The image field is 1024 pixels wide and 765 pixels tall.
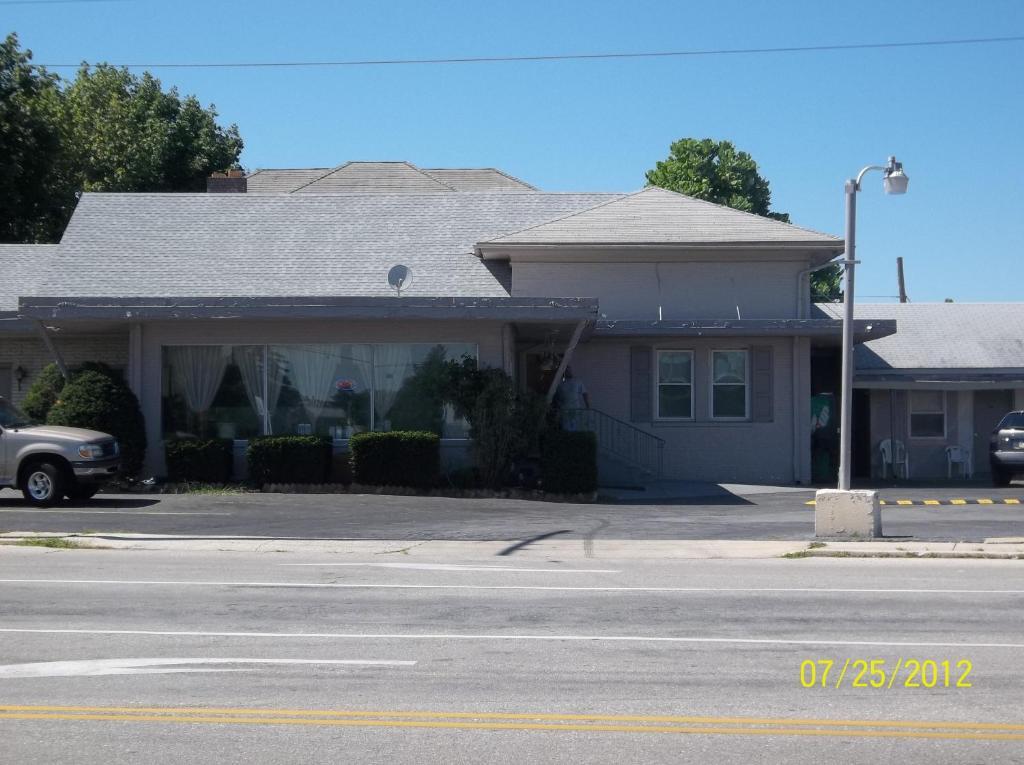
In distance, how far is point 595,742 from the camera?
6.42m

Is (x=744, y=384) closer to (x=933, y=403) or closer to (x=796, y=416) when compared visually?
(x=796, y=416)

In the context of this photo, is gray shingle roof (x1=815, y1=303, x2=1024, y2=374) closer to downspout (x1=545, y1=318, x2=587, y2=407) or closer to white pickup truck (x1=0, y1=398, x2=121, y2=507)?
downspout (x1=545, y1=318, x2=587, y2=407)

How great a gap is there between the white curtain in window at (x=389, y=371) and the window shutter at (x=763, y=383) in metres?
7.89

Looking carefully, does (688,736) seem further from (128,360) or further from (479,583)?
(128,360)

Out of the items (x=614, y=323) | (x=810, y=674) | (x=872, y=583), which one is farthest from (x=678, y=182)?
(x=810, y=674)

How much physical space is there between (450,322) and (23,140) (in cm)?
2228

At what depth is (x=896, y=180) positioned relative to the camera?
622 inches

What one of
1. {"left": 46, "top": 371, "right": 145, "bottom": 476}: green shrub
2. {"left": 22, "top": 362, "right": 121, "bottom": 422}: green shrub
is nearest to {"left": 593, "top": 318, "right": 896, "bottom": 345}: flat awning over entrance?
{"left": 46, "top": 371, "right": 145, "bottom": 476}: green shrub

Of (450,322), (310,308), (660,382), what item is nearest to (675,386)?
(660,382)

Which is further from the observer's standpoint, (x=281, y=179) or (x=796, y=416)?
(x=281, y=179)

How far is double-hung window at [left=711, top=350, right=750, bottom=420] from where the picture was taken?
25.5m

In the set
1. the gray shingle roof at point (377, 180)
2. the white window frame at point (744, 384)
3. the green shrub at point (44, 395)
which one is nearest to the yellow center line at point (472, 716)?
the green shrub at point (44, 395)

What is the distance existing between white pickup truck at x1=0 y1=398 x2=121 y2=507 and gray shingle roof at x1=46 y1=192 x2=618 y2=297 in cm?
599

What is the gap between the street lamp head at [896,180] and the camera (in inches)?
620
